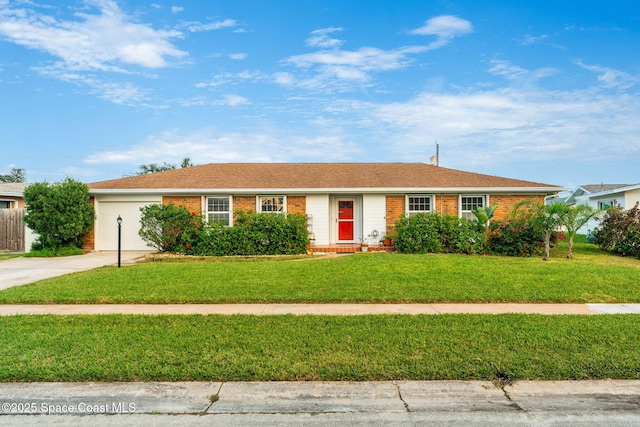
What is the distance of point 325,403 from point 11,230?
17839 millimetres

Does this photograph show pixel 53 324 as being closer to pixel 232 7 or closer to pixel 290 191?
pixel 290 191

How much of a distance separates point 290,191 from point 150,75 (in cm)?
796

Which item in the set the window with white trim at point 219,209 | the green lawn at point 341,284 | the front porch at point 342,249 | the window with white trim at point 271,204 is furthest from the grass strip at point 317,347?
the window with white trim at point 271,204

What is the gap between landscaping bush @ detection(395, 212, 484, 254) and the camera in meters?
12.9

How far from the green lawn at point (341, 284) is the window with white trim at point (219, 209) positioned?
476cm

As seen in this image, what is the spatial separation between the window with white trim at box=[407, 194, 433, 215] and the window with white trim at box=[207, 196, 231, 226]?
7.11 m

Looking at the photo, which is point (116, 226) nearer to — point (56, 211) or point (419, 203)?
point (56, 211)

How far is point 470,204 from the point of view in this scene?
1478 centimetres

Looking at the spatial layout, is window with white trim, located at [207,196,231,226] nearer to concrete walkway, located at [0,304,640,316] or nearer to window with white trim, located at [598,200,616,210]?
concrete walkway, located at [0,304,640,316]

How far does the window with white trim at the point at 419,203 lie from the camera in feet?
48.3

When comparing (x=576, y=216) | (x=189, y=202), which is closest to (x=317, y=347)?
(x=576, y=216)

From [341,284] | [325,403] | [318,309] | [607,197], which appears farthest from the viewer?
[607,197]

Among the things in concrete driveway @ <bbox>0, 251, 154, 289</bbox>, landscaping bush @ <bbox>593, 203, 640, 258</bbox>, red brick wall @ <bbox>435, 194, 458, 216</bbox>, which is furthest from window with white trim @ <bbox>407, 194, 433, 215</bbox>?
concrete driveway @ <bbox>0, 251, 154, 289</bbox>

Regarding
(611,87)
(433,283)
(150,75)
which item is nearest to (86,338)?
(433,283)
